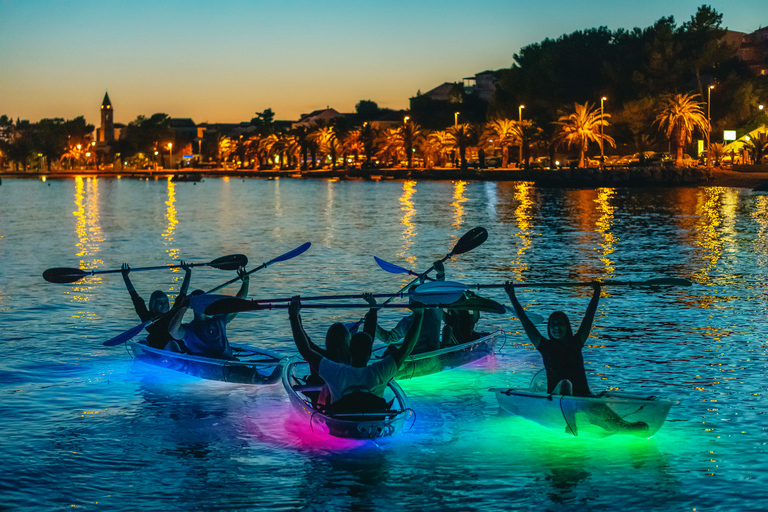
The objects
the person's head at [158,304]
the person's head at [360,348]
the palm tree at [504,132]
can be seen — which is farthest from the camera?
the palm tree at [504,132]

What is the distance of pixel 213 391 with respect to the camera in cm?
1394

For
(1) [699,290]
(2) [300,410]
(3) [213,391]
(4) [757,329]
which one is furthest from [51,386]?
(1) [699,290]

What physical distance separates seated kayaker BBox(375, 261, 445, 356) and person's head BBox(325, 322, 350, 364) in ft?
11.1

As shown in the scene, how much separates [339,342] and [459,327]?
497 centimetres

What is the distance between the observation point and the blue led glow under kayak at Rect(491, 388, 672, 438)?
10.6 meters

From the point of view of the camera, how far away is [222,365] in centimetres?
1380

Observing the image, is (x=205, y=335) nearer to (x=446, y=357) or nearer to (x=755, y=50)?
(x=446, y=357)

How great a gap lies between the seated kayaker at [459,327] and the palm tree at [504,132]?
106 meters

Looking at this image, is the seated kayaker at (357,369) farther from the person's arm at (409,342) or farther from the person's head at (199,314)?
the person's head at (199,314)

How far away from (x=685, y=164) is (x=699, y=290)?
7747cm

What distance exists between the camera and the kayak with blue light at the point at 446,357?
45.8 feet

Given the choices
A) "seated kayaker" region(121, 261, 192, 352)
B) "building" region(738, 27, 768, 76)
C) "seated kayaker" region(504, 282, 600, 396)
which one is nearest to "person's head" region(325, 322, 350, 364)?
"seated kayaker" region(504, 282, 600, 396)

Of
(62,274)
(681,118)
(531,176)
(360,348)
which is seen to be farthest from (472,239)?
(531,176)

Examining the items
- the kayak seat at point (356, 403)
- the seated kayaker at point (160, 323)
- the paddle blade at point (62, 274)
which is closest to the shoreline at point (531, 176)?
the paddle blade at point (62, 274)
